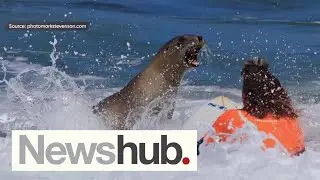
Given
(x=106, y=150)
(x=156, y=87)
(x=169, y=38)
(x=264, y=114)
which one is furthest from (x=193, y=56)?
(x=106, y=150)

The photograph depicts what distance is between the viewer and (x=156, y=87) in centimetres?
773

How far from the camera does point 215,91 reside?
736 cm

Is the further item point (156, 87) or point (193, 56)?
point (156, 87)

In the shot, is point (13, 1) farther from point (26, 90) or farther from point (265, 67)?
point (265, 67)

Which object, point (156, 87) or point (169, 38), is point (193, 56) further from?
point (156, 87)

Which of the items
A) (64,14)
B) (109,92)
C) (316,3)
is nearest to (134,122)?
(109,92)

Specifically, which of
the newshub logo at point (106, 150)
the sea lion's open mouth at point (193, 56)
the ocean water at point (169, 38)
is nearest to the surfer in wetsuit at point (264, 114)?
the ocean water at point (169, 38)

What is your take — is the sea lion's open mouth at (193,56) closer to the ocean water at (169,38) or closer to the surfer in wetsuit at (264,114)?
the ocean water at (169,38)

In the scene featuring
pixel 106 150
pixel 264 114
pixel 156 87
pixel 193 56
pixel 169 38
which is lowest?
pixel 106 150

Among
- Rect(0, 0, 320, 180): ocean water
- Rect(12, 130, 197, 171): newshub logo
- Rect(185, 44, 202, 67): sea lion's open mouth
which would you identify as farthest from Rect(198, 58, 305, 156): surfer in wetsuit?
Rect(185, 44, 202, 67): sea lion's open mouth

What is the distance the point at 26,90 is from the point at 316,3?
171 centimetres

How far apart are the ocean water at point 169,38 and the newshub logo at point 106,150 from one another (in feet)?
0.15

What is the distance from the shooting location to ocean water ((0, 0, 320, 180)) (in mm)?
7328

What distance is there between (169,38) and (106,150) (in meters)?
0.72
